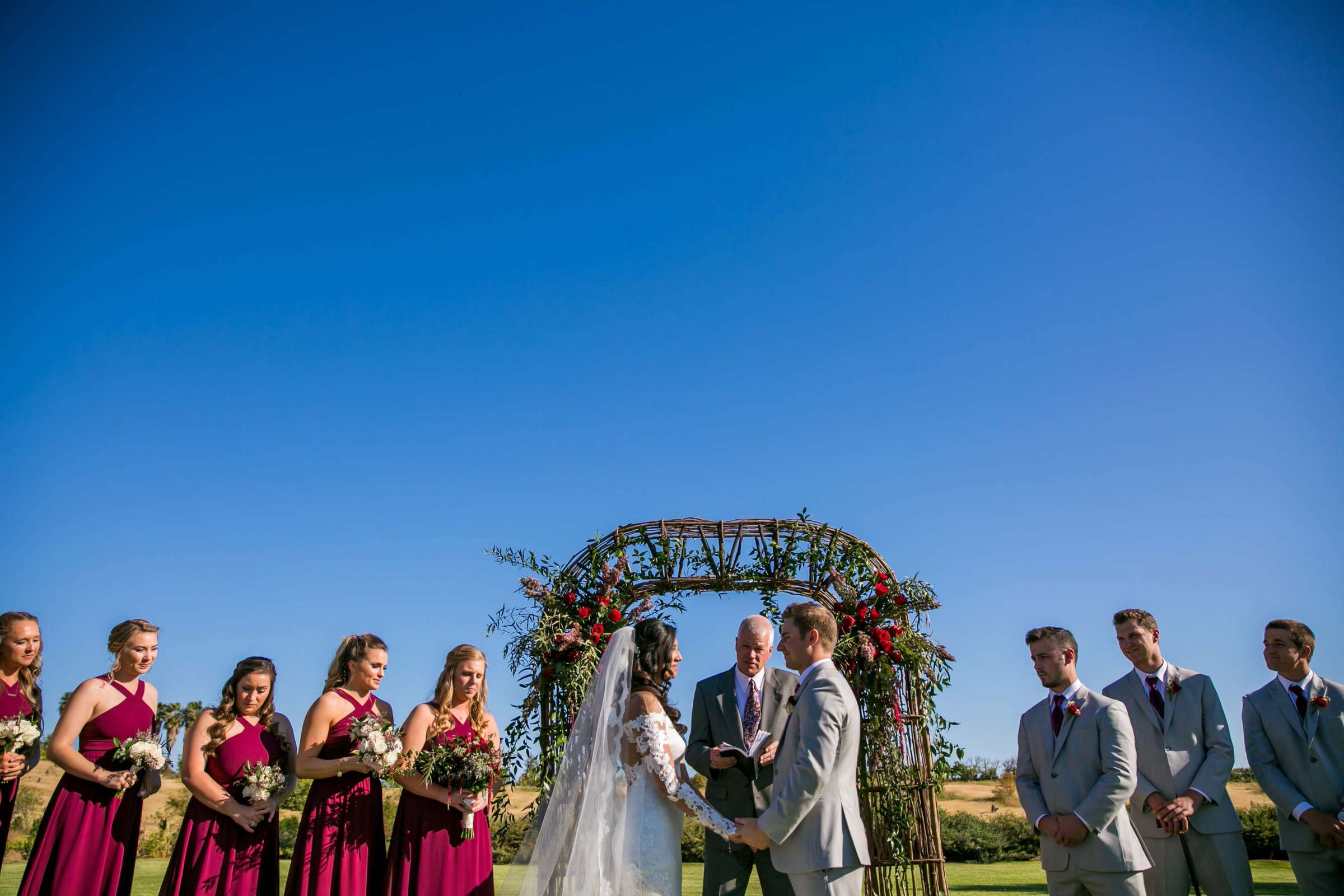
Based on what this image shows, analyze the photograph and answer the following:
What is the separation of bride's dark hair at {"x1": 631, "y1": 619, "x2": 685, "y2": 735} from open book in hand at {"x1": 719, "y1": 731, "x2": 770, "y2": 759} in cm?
32

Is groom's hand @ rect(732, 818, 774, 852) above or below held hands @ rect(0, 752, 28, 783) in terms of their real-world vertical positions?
below


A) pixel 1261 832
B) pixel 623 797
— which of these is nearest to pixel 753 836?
pixel 623 797

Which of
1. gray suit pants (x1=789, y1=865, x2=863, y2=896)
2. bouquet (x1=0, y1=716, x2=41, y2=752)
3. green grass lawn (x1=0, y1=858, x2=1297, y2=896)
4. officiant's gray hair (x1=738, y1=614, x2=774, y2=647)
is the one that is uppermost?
officiant's gray hair (x1=738, y1=614, x2=774, y2=647)

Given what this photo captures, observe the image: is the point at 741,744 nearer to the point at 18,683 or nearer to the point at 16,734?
the point at 16,734

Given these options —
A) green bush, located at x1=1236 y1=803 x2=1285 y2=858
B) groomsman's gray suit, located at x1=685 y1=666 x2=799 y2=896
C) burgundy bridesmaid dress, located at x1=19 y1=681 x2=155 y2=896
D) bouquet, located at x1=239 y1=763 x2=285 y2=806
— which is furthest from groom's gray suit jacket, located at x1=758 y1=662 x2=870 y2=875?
green bush, located at x1=1236 y1=803 x2=1285 y2=858

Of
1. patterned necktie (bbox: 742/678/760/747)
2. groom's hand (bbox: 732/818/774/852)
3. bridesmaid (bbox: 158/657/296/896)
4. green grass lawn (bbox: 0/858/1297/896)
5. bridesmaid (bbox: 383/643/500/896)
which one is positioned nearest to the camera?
groom's hand (bbox: 732/818/774/852)

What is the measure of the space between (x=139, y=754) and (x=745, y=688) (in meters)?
3.78

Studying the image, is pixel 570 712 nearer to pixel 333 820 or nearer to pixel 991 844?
pixel 333 820

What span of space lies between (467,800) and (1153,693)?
4.40 m

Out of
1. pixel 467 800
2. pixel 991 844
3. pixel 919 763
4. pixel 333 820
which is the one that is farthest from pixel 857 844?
pixel 991 844

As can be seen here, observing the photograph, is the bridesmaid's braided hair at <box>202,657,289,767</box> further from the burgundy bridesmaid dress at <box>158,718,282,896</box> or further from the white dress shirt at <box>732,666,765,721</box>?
the white dress shirt at <box>732,666,765,721</box>

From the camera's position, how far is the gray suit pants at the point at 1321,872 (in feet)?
17.4

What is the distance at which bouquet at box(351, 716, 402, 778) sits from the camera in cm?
504

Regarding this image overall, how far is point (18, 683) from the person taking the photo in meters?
5.70
